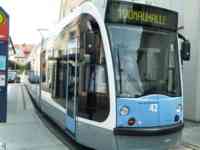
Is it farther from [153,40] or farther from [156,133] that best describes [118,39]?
[156,133]

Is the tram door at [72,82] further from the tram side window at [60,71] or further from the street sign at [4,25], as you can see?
the street sign at [4,25]

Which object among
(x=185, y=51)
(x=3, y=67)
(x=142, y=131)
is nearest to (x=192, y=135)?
(x=185, y=51)

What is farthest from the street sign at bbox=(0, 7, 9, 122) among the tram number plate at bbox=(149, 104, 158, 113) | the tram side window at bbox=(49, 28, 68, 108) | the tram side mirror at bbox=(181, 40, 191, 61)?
the tram side mirror at bbox=(181, 40, 191, 61)

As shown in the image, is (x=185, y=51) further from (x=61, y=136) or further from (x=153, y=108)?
(x=61, y=136)

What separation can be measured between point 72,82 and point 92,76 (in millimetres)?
910

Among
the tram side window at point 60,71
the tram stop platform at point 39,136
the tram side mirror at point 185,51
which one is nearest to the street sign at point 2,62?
the tram stop platform at point 39,136

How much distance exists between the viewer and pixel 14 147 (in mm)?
7145

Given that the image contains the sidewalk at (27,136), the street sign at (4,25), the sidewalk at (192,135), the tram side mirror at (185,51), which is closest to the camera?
the street sign at (4,25)

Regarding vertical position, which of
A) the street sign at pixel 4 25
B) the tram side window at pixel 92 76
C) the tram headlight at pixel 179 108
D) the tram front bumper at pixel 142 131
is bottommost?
the tram front bumper at pixel 142 131

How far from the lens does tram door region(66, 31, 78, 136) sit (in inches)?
257

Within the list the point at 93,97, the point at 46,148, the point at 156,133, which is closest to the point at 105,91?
the point at 93,97

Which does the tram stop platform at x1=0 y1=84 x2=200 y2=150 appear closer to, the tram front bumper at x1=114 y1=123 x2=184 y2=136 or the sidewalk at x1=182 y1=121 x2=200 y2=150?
the sidewalk at x1=182 y1=121 x2=200 y2=150

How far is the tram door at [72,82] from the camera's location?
6531mm

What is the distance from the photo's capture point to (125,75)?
563cm
